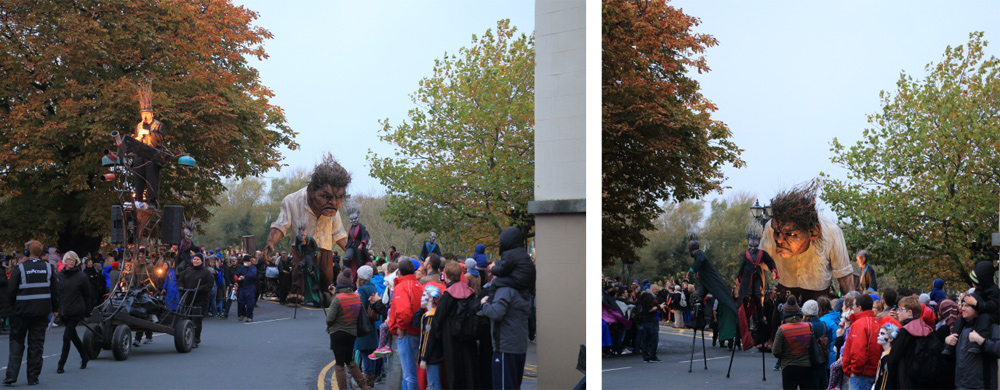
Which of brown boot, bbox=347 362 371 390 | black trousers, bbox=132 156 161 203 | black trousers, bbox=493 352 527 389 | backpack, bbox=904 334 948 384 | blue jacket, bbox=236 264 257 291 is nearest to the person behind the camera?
backpack, bbox=904 334 948 384

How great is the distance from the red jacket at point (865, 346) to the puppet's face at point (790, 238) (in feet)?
5.08

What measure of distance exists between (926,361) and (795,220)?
7.24 ft

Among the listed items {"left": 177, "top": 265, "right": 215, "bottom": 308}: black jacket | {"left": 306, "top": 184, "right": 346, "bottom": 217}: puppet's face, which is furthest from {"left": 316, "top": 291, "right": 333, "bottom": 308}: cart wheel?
{"left": 177, "top": 265, "right": 215, "bottom": 308}: black jacket

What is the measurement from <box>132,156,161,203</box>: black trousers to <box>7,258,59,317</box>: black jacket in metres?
3.22

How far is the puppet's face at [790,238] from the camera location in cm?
798

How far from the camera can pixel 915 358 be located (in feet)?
19.7

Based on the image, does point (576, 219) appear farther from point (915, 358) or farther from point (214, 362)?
point (214, 362)

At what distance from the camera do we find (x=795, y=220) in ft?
26.1

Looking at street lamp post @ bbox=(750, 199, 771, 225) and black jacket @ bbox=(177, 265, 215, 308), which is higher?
street lamp post @ bbox=(750, 199, 771, 225)

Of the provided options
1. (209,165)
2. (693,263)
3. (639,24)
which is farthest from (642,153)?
(209,165)

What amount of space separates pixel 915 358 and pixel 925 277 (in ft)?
2.91

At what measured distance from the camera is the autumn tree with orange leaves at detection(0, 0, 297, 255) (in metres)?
16.5

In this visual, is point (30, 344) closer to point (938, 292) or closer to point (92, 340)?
point (92, 340)

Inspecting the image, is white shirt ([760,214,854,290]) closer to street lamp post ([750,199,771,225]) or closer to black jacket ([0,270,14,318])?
street lamp post ([750,199,771,225])
